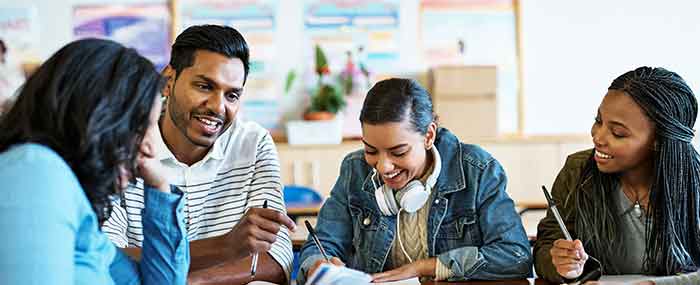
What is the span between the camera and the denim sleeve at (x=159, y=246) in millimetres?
1787

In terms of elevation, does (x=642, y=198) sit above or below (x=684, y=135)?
below

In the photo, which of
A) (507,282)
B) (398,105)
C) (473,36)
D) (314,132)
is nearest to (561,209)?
(507,282)

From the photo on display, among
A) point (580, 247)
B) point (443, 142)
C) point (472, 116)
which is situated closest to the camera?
point (580, 247)

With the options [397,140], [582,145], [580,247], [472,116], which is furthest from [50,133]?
[582,145]

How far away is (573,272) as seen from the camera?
6.70 ft

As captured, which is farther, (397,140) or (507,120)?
(507,120)

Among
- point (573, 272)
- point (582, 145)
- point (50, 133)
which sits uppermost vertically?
point (50, 133)

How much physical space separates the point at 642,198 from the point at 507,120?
10.2 ft

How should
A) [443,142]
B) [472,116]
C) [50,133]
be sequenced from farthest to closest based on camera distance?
1. [472,116]
2. [443,142]
3. [50,133]

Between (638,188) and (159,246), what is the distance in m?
1.30

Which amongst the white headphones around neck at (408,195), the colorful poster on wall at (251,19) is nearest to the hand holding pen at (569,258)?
the white headphones around neck at (408,195)

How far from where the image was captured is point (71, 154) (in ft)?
4.50

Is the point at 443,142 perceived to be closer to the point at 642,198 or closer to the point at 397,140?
the point at 397,140

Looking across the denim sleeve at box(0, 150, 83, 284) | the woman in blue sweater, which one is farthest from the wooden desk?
the denim sleeve at box(0, 150, 83, 284)
